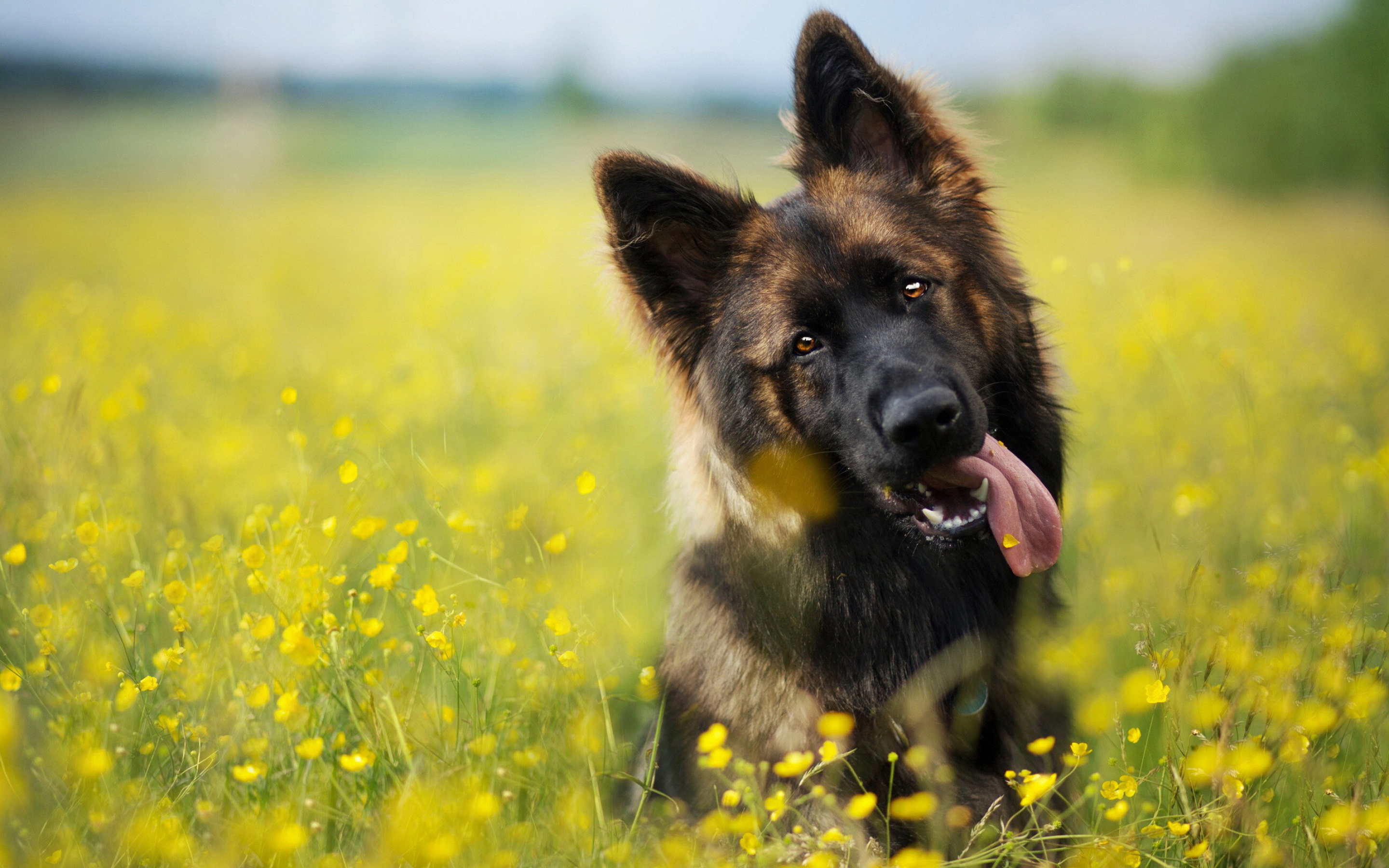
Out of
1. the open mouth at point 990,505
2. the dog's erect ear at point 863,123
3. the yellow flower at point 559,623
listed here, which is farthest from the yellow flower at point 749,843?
the dog's erect ear at point 863,123

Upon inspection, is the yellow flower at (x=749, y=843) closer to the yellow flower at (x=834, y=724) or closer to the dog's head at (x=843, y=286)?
the yellow flower at (x=834, y=724)

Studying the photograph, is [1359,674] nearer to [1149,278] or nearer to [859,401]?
[859,401]

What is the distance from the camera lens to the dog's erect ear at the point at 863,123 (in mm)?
2822

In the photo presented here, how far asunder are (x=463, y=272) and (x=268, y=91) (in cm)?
3101

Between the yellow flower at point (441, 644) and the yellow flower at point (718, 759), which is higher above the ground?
the yellow flower at point (718, 759)

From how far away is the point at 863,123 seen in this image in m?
3.03

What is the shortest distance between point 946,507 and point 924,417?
0.38 m

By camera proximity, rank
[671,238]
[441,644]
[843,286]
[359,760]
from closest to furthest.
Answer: [359,760] → [441,644] → [843,286] → [671,238]

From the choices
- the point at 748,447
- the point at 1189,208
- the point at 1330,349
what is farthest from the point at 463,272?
the point at 1189,208

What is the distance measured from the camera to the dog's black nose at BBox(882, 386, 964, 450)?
237 cm

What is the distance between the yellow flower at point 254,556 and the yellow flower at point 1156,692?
2.32 m

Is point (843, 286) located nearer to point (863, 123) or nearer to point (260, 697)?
point (863, 123)

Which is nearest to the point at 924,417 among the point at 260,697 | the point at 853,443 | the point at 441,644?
the point at 853,443

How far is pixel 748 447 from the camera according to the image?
113 inches
